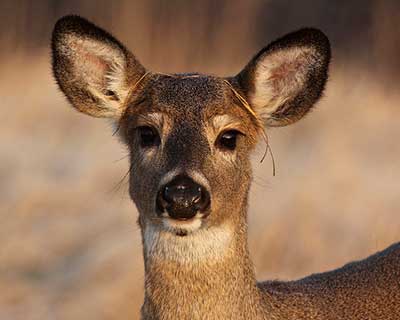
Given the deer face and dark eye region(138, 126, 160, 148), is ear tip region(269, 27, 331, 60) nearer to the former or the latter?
the deer face

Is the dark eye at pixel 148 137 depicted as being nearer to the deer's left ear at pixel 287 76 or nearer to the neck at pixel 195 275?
the neck at pixel 195 275

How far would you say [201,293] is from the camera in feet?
19.9

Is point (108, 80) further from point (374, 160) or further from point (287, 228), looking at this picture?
point (374, 160)

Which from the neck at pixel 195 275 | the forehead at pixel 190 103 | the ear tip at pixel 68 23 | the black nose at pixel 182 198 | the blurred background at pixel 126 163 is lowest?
the blurred background at pixel 126 163

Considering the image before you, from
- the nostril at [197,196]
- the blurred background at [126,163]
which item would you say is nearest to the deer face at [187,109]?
the nostril at [197,196]

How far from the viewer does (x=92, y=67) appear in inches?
269

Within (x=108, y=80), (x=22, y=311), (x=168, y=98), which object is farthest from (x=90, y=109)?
(x=22, y=311)

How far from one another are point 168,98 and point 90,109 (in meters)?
0.60

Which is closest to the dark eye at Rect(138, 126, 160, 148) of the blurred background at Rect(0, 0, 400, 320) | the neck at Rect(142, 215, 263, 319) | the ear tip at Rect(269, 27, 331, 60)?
the neck at Rect(142, 215, 263, 319)

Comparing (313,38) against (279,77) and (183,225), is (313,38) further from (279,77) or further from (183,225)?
(183,225)

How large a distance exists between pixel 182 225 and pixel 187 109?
27.1 inches

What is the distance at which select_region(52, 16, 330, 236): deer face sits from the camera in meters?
6.02

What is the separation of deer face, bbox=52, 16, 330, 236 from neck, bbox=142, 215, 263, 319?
9 centimetres

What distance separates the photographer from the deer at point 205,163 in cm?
606
